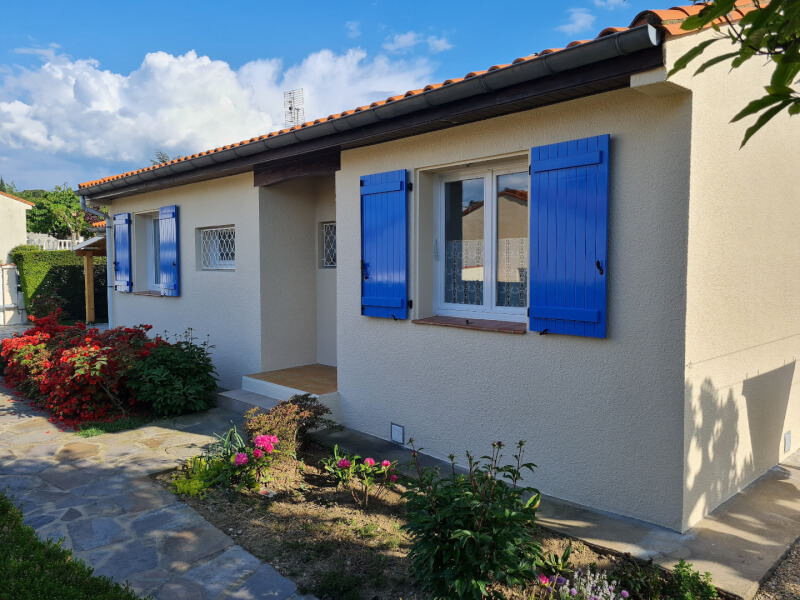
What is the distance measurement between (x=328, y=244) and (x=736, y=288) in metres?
5.25

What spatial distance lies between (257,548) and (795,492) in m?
4.33

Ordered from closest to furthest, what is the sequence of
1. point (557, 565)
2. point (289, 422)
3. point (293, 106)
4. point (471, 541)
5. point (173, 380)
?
1. point (471, 541)
2. point (557, 565)
3. point (289, 422)
4. point (173, 380)
5. point (293, 106)

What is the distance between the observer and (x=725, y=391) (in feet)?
13.6

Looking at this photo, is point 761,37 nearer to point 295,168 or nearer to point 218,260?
point 295,168

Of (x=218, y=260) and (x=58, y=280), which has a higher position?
(x=218, y=260)

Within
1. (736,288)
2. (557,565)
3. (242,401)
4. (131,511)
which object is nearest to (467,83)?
(736,288)

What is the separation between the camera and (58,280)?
57.8ft

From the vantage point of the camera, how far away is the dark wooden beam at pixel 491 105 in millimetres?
3496

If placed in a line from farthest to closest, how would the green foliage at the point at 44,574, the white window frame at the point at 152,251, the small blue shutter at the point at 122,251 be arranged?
the white window frame at the point at 152,251
the small blue shutter at the point at 122,251
the green foliage at the point at 44,574

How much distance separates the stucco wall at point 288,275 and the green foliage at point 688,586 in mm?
5596

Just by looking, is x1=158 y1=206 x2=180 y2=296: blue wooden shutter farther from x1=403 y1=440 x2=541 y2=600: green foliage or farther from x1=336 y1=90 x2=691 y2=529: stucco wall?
x1=403 y1=440 x2=541 y2=600: green foliage

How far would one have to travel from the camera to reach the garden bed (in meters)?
3.13

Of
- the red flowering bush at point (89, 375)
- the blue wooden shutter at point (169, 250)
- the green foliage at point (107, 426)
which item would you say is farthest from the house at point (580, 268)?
the blue wooden shutter at point (169, 250)

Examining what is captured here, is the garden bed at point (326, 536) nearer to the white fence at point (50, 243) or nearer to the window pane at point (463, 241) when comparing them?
the window pane at point (463, 241)
